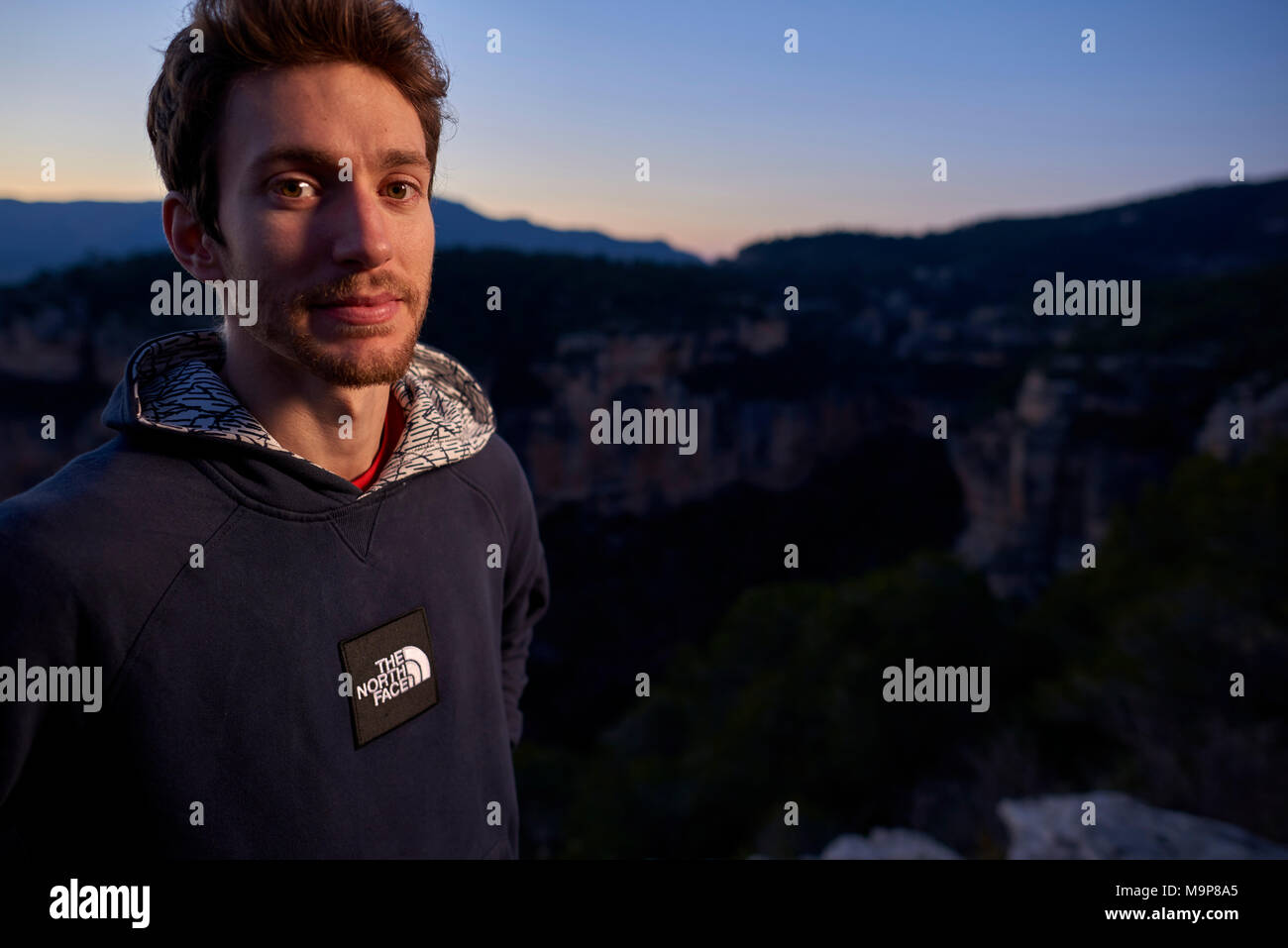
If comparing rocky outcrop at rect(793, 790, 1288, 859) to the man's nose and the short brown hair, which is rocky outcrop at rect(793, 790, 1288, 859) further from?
the short brown hair

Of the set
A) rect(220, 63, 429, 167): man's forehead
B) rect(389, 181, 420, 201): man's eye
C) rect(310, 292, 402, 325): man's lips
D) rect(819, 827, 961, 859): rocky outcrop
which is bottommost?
rect(819, 827, 961, 859): rocky outcrop

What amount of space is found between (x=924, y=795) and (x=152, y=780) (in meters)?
10.8

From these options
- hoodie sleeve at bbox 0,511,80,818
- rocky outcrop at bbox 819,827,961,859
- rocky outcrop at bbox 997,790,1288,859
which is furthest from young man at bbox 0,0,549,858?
rocky outcrop at bbox 819,827,961,859

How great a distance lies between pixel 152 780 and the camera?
1167 mm

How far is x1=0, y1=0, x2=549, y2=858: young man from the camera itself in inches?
45.5

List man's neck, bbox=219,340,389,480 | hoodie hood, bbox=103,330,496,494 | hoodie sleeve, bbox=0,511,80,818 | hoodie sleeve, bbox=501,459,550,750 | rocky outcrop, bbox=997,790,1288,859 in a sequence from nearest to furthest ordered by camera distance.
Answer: hoodie sleeve, bbox=0,511,80,818
hoodie hood, bbox=103,330,496,494
man's neck, bbox=219,340,389,480
hoodie sleeve, bbox=501,459,550,750
rocky outcrop, bbox=997,790,1288,859

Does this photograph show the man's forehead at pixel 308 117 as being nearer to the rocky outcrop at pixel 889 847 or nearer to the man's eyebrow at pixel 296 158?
the man's eyebrow at pixel 296 158

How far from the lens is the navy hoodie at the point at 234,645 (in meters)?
1.14

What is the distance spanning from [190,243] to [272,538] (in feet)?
1.88

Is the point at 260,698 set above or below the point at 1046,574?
above
